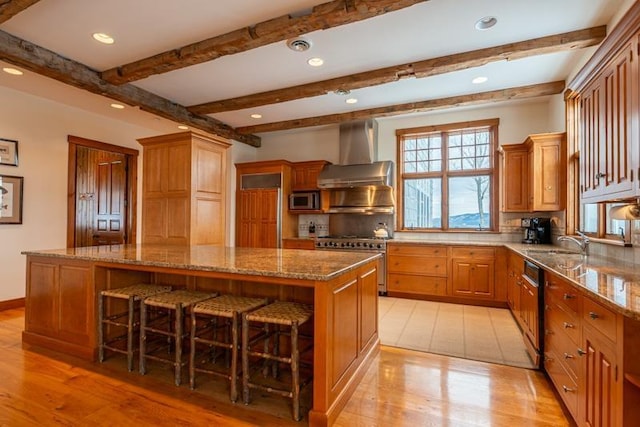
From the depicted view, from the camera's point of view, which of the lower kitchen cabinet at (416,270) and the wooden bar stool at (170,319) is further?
the lower kitchen cabinet at (416,270)

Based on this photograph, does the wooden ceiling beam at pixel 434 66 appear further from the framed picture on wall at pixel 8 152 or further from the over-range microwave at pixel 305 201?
the framed picture on wall at pixel 8 152

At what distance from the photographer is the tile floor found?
286 cm

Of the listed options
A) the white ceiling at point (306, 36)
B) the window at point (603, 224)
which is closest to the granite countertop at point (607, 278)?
the window at point (603, 224)

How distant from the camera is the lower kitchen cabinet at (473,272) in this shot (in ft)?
14.1

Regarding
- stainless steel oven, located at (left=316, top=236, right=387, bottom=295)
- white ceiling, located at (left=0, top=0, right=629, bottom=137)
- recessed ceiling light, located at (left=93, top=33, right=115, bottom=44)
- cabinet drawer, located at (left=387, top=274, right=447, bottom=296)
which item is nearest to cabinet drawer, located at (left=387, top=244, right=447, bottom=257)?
stainless steel oven, located at (left=316, top=236, right=387, bottom=295)

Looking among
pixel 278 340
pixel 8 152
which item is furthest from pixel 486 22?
pixel 8 152

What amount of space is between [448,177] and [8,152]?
6059mm

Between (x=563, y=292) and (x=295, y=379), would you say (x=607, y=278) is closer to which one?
(x=563, y=292)

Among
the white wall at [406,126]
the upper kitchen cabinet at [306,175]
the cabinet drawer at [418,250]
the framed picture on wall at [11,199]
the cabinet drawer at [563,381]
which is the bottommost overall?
the cabinet drawer at [563,381]

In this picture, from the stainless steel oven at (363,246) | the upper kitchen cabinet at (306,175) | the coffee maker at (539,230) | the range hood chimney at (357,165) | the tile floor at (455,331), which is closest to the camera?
the tile floor at (455,331)

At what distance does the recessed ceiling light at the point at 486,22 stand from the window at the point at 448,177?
240 cm

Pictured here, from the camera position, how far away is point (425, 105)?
454cm

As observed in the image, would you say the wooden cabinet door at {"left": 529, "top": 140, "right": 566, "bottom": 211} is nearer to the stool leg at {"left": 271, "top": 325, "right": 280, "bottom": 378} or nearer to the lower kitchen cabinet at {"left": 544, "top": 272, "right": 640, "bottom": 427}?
the lower kitchen cabinet at {"left": 544, "top": 272, "right": 640, "bottom": 427}

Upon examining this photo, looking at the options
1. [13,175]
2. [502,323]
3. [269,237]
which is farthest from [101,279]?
[502,323]
